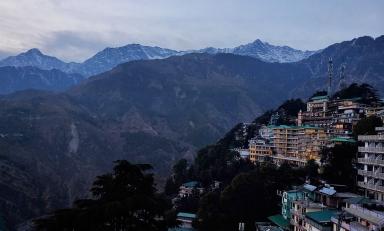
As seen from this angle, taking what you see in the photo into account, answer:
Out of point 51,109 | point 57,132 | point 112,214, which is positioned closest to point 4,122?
point 57,132

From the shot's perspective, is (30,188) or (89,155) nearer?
(30,188)

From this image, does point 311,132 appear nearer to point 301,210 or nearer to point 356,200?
point 301,210

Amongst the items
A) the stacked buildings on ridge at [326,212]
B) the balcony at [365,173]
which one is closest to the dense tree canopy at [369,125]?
the balcony at [365,173]

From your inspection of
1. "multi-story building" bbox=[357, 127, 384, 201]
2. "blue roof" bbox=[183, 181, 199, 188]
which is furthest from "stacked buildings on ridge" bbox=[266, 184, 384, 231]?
"blue roof" bbox=[183, 181, 199, 188]

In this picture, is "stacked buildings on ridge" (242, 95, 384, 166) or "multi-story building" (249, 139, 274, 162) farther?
"multi-story building" (249, 139, 274, 162)

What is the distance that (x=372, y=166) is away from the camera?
124ft

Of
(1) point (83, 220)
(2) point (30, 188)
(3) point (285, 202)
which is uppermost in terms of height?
(1) point (83, 220)

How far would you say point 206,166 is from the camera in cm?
7381

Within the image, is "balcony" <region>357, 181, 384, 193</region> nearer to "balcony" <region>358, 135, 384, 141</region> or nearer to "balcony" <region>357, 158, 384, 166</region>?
"balcony" <region>357, 158, 384, 166</region>

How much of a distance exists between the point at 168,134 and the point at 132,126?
14.8 meters

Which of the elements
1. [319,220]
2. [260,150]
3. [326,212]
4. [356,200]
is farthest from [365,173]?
[260,150]

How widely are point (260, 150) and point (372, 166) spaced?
31522 millimetres

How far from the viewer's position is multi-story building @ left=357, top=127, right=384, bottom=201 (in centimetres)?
3603

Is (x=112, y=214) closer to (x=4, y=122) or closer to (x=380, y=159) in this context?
(x=380, y=159)
